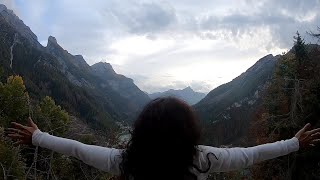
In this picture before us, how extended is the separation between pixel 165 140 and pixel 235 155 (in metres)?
0.39

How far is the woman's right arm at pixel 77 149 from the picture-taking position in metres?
2.20

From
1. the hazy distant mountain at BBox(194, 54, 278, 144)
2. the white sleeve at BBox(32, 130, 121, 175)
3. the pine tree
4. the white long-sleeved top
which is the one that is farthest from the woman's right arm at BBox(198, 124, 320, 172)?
the hazy distant mountain at BBox(194, 54, 278, 144)

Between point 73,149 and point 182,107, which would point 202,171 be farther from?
point 73,149

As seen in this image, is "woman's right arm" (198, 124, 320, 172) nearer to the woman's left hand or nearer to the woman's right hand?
the woman's left hand

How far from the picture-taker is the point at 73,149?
2229 millimetres

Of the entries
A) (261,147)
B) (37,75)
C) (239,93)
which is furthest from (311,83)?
(239,93)

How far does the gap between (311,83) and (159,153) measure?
1681 cm

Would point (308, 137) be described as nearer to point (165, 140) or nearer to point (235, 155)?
point (235, 155)

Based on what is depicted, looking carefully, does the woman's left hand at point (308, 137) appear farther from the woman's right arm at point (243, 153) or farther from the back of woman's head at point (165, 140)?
the back of woman's head at point (165, 140)

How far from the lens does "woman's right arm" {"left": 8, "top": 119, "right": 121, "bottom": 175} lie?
220 centimetres

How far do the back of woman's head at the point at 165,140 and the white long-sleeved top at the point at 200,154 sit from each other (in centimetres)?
9

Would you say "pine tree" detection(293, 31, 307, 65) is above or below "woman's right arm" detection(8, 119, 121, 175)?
above

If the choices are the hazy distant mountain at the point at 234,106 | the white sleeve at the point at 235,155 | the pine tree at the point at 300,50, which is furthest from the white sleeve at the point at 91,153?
the hazy distant mountain at the point at 234,106

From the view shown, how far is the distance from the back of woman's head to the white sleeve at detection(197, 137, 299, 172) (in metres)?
0.08
